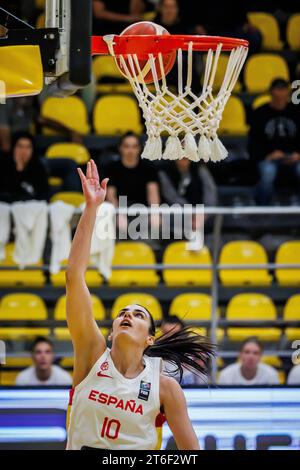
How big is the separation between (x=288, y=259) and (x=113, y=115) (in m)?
2.21

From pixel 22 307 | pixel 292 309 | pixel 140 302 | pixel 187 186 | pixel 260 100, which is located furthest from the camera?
pixel 260 100

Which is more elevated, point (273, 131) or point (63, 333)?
point (273, 131)

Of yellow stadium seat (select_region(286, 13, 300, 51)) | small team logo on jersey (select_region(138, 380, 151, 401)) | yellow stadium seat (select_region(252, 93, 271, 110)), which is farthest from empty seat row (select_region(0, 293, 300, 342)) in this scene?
yellow stadium seat (select_region(286, 13, 300, 51))

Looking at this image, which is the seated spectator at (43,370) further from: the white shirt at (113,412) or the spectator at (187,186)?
the white shirt at (113,412)

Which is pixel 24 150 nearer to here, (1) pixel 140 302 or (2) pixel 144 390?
(1) pixel 140 302

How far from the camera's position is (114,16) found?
34.2 feet

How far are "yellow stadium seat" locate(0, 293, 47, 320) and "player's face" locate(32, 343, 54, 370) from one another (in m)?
0.59

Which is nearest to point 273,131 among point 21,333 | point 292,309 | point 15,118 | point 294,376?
point 292,309

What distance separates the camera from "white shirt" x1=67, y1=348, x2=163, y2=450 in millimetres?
4723

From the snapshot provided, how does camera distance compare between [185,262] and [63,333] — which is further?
[185,262]

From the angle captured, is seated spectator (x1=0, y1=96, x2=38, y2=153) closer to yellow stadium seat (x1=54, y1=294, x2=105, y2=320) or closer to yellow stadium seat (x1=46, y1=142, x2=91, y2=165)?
yellow stadium seat (x1=46, y1=142, x2=91, y2=165)

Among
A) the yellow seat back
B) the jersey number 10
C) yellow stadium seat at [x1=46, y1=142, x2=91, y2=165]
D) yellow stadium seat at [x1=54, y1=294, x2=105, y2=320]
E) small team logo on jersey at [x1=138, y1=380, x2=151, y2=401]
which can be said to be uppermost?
yellow stadium seat at [x1=46, y1=142, x2=91, y2=165]

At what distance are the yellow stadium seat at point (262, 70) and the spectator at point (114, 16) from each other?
1.21 metres
